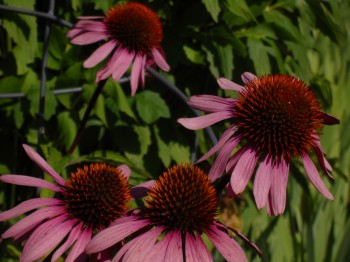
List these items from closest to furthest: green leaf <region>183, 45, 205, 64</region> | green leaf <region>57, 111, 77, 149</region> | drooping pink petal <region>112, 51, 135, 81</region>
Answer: drooping pink petal <region>112, 51, 135, 81</region> < green leaf <region>57, 111, 77, 149</region> < green leaf <region>183, 45, 205, 64</region>

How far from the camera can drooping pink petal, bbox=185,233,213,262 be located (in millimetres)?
738

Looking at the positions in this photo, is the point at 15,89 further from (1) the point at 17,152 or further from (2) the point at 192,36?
(2) the point at 192,36

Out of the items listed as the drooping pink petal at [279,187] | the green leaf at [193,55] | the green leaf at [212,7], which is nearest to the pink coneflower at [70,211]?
the drooping pink petal at [279,187]

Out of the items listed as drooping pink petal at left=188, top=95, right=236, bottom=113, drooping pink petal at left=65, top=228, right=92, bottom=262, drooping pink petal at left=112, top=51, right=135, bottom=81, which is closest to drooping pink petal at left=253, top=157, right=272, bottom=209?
drooping pink petal at left=188, top=95, right=236, bottom=113

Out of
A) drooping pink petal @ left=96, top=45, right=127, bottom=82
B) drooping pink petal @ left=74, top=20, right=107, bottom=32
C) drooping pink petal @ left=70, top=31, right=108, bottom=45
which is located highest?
drooping pink petal @ left=74, top=20, right=107, bottom=32

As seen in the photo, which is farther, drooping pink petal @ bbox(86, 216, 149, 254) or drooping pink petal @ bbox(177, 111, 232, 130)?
drooping pink petal @ bbox(177, 111, 232, 130)

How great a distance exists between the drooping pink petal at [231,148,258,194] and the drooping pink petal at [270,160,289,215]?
34 millimetres

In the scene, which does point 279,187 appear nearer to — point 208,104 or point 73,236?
point 208,104

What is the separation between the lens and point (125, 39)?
1.21 meters

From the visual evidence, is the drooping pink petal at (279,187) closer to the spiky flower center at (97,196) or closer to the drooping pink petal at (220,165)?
the drooping pink petal at (220,165)

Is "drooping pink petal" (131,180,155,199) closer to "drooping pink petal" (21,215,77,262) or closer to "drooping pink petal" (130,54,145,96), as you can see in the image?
"drooping pink petal" (21,215,77,262)

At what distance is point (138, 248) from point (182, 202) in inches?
5.0

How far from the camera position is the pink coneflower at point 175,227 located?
0.71 meters

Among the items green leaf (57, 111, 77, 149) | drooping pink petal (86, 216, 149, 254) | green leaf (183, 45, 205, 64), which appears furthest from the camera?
green leaf (183, 45, 205, 64)
